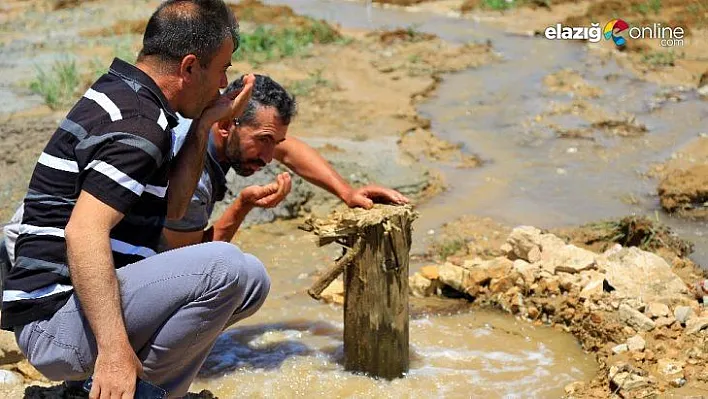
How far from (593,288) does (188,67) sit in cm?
261

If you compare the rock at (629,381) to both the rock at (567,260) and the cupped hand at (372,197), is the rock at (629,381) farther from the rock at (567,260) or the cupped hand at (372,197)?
the cupped hand at (372,197)

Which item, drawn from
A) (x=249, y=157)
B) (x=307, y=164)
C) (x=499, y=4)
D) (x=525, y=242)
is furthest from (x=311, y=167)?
(x=499, y=4)

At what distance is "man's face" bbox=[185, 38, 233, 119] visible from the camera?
2.69m

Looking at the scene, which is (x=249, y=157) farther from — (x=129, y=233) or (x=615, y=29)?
(x=615, y=29)

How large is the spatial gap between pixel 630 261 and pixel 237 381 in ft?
6.93

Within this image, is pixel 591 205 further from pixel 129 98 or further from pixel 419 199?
pixel 129 98

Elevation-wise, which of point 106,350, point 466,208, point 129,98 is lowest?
point 466,208

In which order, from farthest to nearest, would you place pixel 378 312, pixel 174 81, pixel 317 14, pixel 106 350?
pixel 317 14 < pixel 378 312 < pixel 174 81 < pixel 106 350

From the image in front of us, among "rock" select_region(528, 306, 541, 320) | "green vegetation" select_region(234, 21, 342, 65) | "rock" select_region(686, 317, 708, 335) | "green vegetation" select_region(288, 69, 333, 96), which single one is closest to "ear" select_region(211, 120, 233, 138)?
"rock" select_region(528, 306, 541, 320)

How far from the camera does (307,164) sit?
4.23 metres

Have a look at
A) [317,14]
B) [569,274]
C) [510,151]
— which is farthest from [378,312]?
[317,14]

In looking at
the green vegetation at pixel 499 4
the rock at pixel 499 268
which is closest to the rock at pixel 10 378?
the rock at pixel 499 268

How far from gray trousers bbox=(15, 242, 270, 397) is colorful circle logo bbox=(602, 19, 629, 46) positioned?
9492 mm

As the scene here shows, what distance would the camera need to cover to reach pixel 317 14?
15.1 metres
